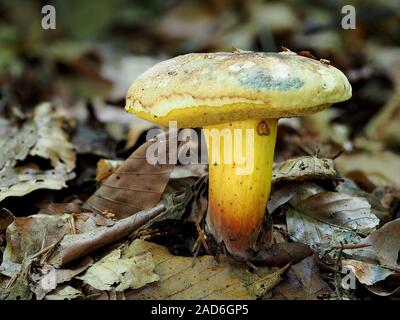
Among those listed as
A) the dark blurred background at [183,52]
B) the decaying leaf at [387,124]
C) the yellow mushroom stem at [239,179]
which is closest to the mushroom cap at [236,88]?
the yellow mushroom stem at [239,179]

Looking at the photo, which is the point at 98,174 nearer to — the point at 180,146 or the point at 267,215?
the point at 180,146

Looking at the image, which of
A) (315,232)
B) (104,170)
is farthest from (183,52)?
(315,232)

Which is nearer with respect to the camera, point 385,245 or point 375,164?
point 385,245

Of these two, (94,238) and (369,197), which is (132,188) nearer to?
(94,238)

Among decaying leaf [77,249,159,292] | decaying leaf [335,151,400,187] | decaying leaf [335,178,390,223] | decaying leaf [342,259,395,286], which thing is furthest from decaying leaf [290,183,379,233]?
decaying leaf [335,151,400,187]

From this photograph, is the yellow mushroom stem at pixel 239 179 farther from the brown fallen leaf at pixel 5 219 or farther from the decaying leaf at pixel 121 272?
the brown fallen leaf at pixel 5 219

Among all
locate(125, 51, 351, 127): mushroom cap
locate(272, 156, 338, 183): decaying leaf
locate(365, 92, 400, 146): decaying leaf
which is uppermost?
locate(125, 51, 351, 127): mushroom cap

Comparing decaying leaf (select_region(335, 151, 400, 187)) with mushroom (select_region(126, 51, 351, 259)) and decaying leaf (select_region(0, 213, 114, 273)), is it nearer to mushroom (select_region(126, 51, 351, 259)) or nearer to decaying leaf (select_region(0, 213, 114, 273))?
mushroom (select_region(126, 51, 351, 259))
